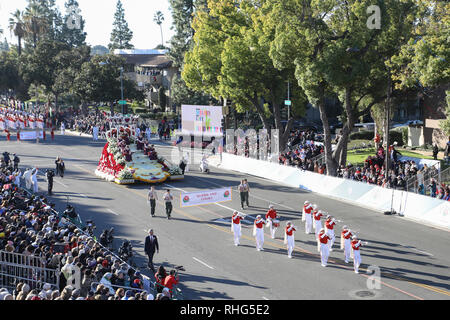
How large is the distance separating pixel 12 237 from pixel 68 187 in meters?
15.8

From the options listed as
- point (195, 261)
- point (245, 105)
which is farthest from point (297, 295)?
point (245, 105)

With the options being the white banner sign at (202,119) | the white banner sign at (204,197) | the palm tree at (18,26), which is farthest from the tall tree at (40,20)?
the white banner sign at (204,197)

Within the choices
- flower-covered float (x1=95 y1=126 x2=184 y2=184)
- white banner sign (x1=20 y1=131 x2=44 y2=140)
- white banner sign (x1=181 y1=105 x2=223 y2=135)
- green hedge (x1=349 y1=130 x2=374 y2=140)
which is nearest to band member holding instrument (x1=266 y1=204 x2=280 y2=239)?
flower-covered float (x1=95 y1=126 x2=184 y2=184)

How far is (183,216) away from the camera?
25.5 metres

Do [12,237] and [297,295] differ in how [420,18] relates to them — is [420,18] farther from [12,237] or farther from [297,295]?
[12,237]

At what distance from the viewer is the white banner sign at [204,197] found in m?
26.2

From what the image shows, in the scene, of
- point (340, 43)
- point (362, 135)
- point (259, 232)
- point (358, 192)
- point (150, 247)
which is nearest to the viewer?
point (150, 247)

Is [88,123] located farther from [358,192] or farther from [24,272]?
[24,272]

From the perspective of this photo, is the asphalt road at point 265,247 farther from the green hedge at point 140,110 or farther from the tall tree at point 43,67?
the green hedge at point 140,110

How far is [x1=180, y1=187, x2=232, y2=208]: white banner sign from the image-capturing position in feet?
86.0

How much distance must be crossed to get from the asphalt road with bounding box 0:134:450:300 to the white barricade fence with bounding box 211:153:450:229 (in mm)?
630

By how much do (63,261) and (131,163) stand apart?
18.6 meters

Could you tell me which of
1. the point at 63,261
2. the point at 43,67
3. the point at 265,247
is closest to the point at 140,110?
the point at 43,67

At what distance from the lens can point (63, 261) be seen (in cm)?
1501
